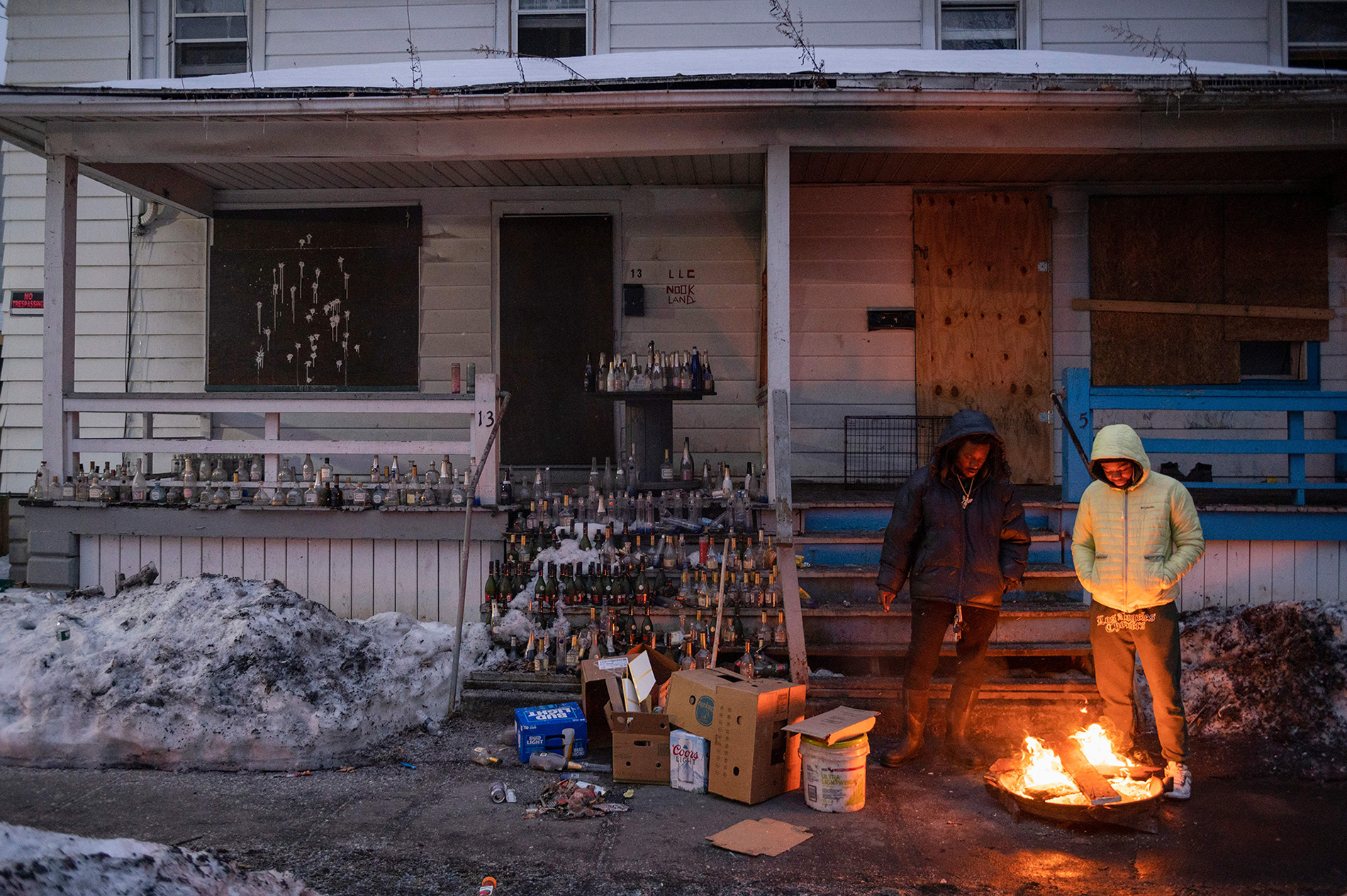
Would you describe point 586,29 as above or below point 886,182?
above

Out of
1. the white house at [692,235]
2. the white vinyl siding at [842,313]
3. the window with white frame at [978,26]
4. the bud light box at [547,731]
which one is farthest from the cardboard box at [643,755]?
the window with white frame at [978,26]

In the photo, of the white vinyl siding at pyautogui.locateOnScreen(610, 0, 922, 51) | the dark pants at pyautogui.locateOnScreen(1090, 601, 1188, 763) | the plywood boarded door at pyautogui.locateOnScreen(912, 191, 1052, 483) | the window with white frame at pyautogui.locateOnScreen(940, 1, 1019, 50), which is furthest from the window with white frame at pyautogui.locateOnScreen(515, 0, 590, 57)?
the dark pants at pyautogui.locateOnScreen(1090, 601, 1188, 763)

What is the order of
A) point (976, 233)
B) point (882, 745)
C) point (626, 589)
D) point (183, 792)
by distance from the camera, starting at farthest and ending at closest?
point (976, 233), point (626, 589), point (882, 745), point (183, 792)

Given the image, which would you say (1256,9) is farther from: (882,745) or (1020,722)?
(882,745)

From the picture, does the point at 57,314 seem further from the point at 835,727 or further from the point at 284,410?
the point at 835,727

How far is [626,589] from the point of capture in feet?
22.5

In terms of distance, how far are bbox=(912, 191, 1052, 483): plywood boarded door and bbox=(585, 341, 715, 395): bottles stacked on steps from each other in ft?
8.51

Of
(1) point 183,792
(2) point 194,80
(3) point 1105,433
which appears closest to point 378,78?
(2) point 194,80

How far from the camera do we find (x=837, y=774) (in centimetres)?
465

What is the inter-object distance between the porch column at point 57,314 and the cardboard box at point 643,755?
580 centimetres

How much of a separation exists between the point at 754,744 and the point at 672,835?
64 centimetres

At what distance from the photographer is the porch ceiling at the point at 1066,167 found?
8312 millimetres

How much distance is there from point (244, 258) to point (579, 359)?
384 centimetres

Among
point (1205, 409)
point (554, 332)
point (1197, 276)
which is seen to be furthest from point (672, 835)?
point (1197, 276)
